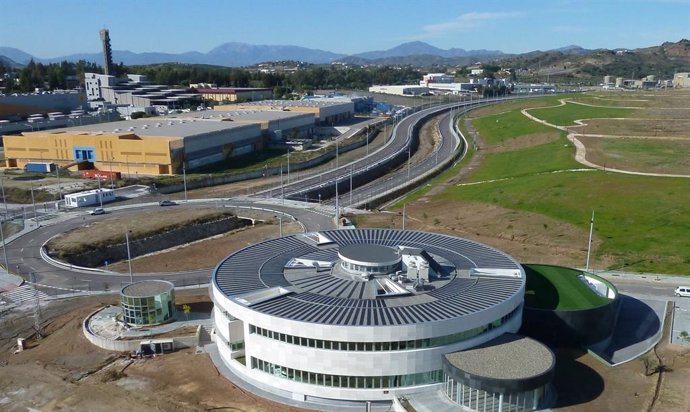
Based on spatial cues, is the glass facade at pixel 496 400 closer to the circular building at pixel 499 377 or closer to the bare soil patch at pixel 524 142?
the circular building at pixel 499 377

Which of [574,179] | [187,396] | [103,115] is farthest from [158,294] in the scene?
[103,115]

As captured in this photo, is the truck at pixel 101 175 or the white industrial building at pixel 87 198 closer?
the white industrial building at pixel 87 198

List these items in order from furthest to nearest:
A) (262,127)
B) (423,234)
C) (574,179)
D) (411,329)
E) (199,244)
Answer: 1. (262,127)
2. (574,179)
3. (199,244)
4. (423,234)
5. (411,329)

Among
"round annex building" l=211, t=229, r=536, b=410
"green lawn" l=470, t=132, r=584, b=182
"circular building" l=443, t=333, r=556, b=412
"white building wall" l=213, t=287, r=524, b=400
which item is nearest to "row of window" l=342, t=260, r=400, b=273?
"round annex building" l=211, t=229, r=536, b=410

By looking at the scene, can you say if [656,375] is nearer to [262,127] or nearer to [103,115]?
[262,127]

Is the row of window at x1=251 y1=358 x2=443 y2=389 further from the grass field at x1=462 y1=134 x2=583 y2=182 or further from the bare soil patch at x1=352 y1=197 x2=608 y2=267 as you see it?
the grass field at x1=462 y1=134 x2=583 y2=182

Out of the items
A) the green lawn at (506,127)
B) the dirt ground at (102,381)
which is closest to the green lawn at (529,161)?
the green lawn at (506,127)
